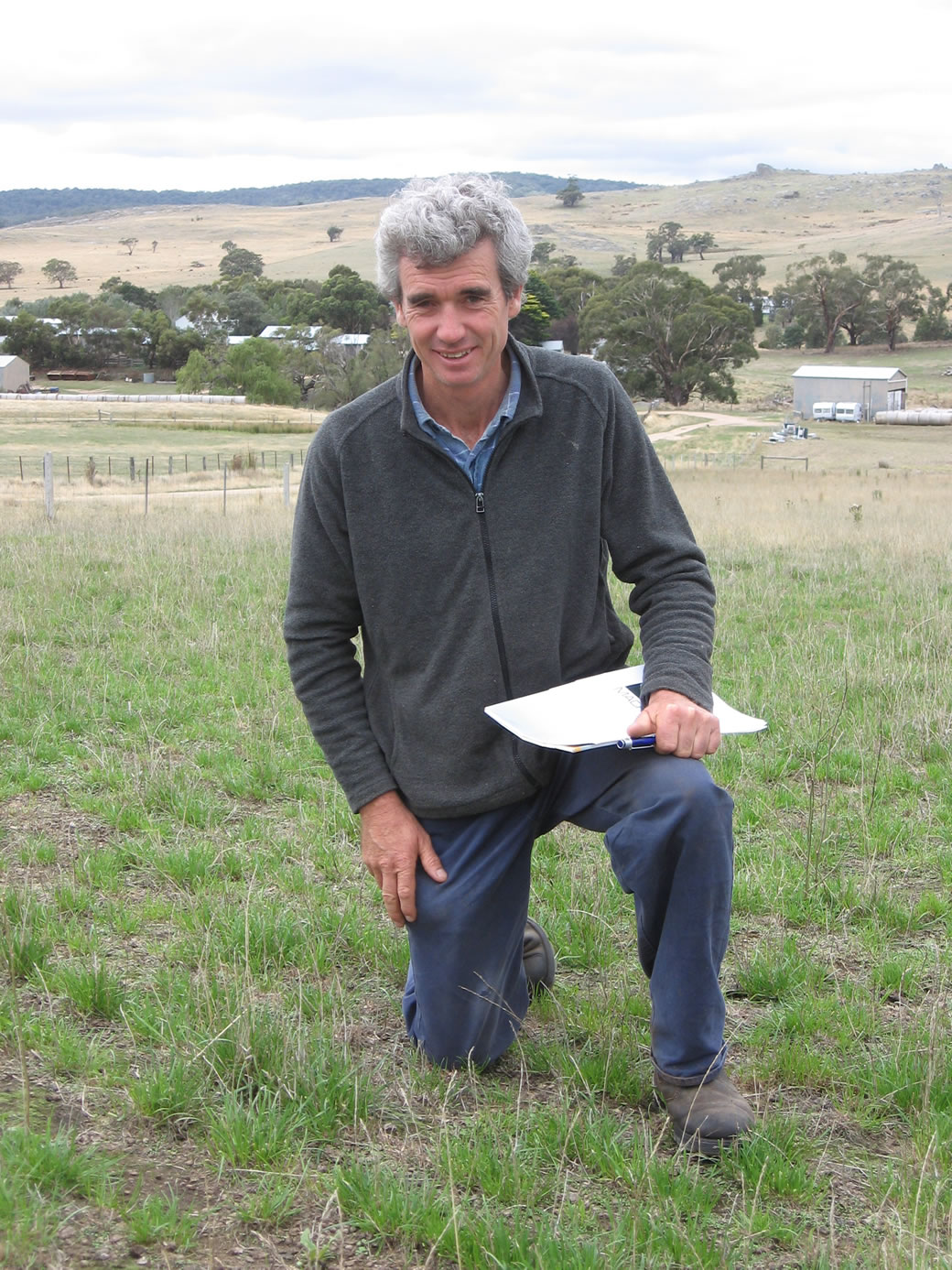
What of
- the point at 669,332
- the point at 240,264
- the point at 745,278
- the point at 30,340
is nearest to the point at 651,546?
the point at 669,332

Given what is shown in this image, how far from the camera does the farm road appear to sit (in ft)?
183

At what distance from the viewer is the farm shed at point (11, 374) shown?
263ft

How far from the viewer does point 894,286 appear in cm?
8306

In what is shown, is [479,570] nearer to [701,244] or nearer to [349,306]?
[349,306]

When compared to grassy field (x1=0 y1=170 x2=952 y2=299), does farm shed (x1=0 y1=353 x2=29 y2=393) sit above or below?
below

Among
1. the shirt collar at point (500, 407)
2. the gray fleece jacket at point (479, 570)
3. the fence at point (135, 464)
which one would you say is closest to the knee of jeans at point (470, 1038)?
the gray fleece jacket at point (479, 570)

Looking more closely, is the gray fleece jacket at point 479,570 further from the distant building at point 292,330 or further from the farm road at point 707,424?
the distant building at point 292,330

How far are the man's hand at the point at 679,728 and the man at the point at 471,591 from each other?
0.06m

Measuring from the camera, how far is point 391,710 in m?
3.32

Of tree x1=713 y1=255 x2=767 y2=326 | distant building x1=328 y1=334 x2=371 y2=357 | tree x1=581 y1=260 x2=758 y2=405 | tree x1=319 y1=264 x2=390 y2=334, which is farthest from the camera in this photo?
tree x1=713 y1=255 x2=767 y2=326

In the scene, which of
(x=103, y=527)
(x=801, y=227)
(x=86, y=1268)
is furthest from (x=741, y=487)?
(x=801, y=227)

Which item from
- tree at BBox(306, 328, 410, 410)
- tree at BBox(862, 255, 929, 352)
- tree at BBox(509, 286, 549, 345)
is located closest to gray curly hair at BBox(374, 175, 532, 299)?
tree at BBox(509, 286, 549, 345)

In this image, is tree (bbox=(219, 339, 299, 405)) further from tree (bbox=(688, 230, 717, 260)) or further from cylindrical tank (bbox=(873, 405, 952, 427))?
tree (bbox=(688, 230, 717, 260))

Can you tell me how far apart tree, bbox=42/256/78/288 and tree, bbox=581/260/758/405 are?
84.5 metres
